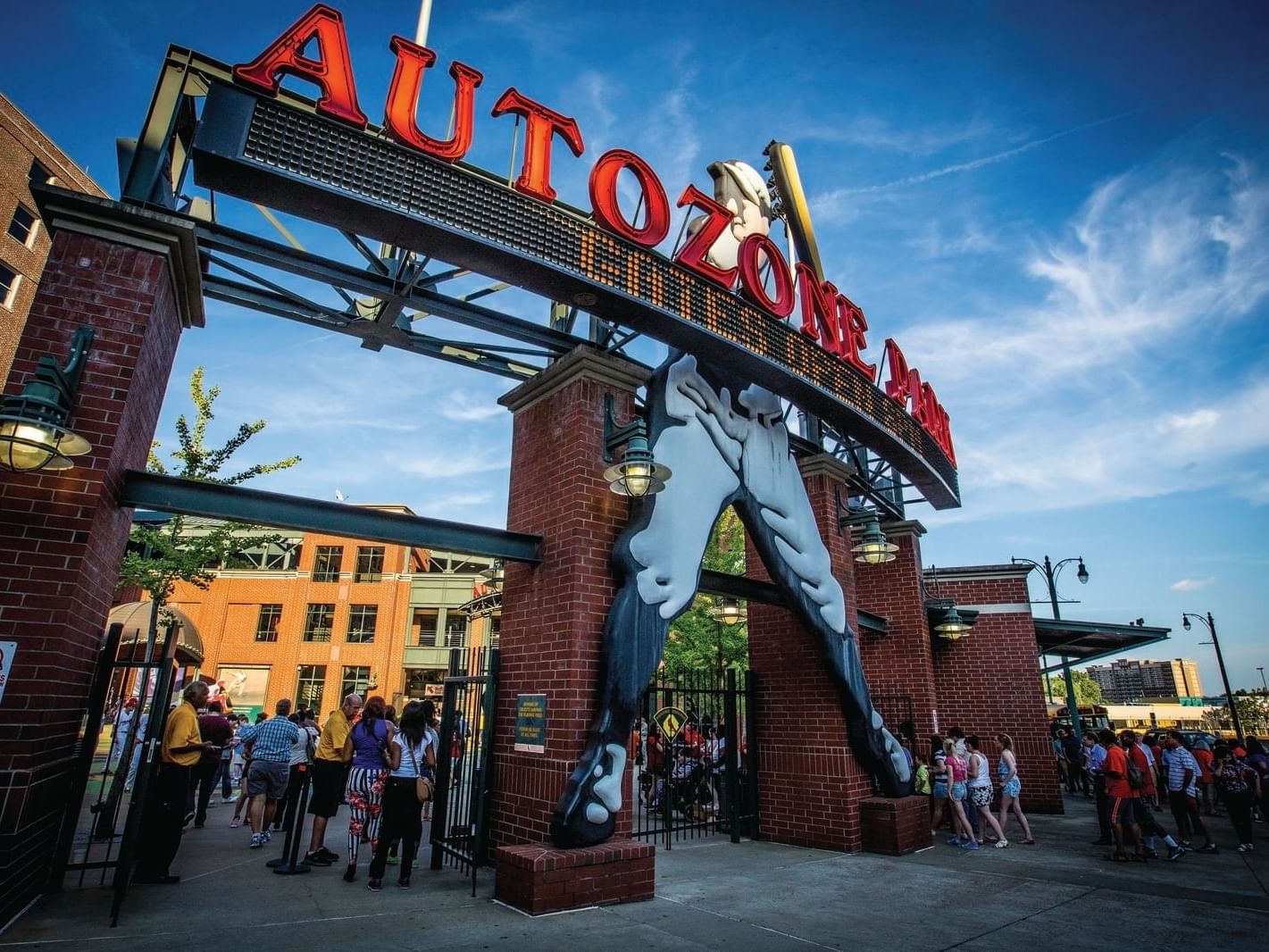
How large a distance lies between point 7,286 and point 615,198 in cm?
2654

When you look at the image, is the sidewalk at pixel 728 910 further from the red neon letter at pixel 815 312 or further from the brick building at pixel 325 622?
the brick building at pixel 325 622

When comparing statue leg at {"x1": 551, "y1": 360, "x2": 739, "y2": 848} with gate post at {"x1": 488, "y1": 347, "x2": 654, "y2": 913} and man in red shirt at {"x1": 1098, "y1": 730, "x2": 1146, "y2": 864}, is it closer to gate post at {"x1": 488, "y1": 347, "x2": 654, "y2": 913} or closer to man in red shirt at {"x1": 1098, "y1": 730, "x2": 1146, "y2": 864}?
gate post at {"x1": 488, "y1": 347, "x2": 654, "y2": 913}

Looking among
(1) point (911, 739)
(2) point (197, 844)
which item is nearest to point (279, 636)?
(2) point (197, 844)

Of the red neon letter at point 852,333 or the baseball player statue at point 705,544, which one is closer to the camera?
the baseball player statue at point 705,544

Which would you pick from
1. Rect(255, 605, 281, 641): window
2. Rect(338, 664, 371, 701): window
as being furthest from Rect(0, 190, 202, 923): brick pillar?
Rect(255, 605, 281, 641): window

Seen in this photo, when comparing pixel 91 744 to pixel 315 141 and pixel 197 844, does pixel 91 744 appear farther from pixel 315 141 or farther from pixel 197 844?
pixel 315 141

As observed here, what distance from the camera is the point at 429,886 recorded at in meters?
6.21

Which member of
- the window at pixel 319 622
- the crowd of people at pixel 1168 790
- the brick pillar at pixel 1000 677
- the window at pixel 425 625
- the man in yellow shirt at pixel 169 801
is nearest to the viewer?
the man in yellow shirt at pixel 169 801

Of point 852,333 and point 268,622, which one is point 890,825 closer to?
point 852,333

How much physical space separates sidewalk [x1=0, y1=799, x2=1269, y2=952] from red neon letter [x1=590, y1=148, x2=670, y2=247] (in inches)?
242

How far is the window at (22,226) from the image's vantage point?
23483mm

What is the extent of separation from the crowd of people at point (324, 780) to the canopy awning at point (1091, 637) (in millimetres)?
13787

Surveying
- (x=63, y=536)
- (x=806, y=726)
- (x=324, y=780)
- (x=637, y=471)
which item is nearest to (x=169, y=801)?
(x=324, y=780)

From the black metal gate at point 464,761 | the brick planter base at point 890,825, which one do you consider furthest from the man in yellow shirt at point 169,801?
the brick planter base at point 890,825
